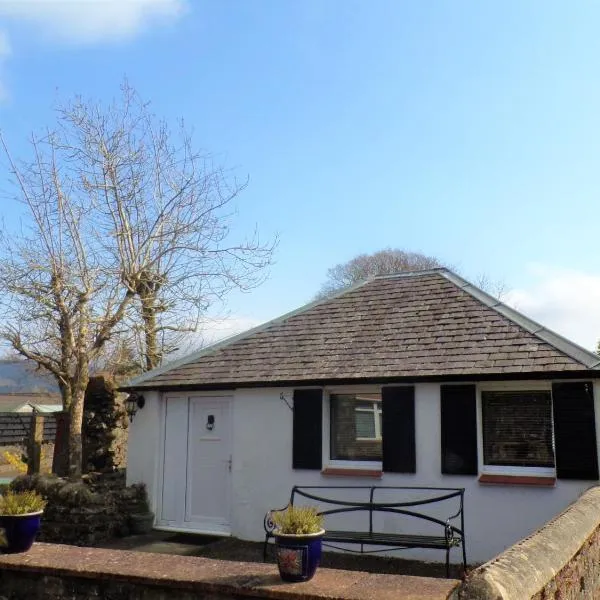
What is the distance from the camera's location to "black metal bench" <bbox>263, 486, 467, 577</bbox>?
25.3 feet

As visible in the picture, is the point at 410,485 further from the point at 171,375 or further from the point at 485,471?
the point at 171,375

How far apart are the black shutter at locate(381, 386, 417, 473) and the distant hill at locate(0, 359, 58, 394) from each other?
11040 mm

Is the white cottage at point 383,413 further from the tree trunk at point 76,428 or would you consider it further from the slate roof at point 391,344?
the tree trunk at point 76,428

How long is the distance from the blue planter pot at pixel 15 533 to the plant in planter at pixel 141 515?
21.1ft

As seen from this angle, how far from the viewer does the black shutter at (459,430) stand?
29.5 feet

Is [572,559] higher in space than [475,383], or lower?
lower

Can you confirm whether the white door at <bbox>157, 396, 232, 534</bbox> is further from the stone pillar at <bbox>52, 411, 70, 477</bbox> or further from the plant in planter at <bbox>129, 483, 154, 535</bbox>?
the stone pillar at <bbox>52, 411, 70, 477</bbox>

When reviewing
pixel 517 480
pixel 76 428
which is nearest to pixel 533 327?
pixel 517 480

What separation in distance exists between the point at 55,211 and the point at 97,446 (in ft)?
17.9

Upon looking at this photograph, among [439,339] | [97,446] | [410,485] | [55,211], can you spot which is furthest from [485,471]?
[55,211]

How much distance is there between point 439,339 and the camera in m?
10.1

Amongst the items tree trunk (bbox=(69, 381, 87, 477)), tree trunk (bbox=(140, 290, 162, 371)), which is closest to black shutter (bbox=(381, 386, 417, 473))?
tree trunk (bbox=(69, 381, 87, 477))

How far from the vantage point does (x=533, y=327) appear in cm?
967

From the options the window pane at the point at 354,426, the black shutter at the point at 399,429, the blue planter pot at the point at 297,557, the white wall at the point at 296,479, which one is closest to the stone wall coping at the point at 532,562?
the blue planter pot at the point at 297,557
